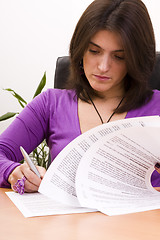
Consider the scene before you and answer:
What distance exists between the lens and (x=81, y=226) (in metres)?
0.60

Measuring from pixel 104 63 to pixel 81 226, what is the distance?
56 cm

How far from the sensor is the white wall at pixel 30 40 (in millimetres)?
2381

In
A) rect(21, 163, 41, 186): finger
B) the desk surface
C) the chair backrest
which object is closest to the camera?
the desk surface

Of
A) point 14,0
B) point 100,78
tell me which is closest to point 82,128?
point 100,78

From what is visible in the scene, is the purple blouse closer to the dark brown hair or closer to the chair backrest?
the chair backrest

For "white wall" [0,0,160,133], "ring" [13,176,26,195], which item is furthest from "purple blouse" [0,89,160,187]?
"white wall" [0,0,160,133]

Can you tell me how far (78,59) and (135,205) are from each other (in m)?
0.60

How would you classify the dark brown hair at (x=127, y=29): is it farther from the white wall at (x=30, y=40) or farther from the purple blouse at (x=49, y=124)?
the white wall at (x=30, y=40)

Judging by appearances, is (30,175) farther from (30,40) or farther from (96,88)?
(30,40)

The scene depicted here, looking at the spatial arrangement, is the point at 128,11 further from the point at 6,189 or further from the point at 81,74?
the point at 6,189

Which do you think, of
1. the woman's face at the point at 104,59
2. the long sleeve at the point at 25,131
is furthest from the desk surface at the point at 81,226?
the woman's face at the point at 104,59

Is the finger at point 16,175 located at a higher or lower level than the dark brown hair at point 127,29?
lower

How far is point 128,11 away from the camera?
105cm

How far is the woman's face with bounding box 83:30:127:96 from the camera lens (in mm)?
1028
